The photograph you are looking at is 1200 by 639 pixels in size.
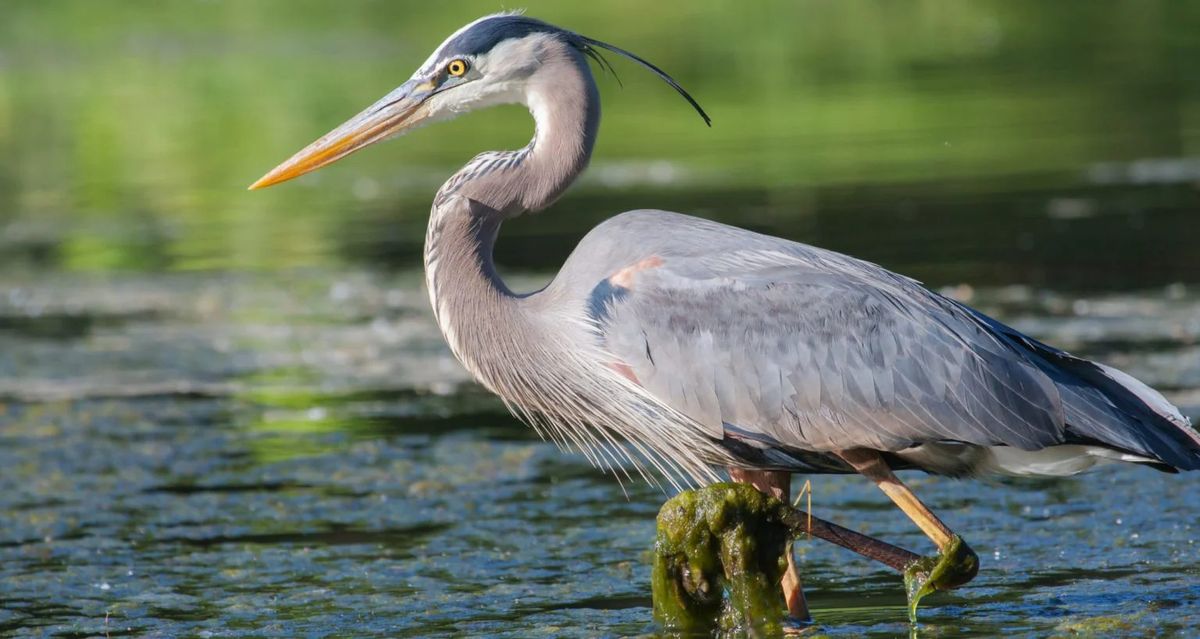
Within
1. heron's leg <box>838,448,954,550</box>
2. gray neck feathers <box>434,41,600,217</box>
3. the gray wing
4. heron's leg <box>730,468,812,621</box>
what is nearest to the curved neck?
gray neck feathers <box>434,41,600,217</box>

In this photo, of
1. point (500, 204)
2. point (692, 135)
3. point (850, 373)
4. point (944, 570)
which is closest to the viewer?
point (944, 570)

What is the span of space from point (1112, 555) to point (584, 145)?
7.63 ft

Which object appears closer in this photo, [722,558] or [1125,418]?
[722,558]

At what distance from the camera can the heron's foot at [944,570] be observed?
5359 millimetres

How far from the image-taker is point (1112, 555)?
635 cm

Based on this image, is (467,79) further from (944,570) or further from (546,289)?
(944,570)

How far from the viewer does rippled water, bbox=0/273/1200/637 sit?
6.03 meters

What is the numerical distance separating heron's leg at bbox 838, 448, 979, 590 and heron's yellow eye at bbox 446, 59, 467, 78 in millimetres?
1804

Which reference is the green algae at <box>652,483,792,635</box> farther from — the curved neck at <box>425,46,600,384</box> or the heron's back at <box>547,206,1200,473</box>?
the curved neck at <box>425,46,600,384</box>

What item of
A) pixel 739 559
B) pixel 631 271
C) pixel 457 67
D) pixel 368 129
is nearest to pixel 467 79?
pixel 457 67

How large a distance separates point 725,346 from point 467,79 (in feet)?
4.28

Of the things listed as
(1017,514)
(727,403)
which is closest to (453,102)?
(727,403)

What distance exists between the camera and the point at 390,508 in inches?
301

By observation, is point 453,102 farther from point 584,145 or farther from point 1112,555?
point 1112,555
